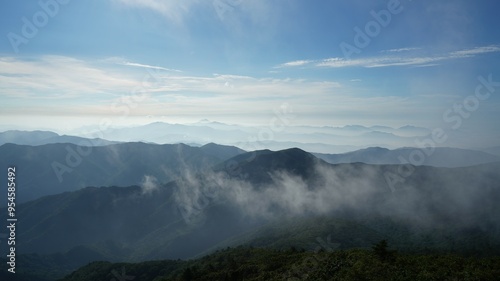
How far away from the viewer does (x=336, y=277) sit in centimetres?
4712

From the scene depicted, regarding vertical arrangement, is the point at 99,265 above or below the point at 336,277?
below

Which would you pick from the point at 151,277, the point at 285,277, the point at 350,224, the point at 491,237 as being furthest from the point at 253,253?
the point at 491,237

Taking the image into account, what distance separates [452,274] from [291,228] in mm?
163209

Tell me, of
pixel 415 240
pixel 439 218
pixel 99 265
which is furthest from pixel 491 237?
pixel 99 265

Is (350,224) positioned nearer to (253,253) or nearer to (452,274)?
(253,253)

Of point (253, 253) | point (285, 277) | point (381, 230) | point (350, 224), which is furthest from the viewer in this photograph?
point (381, 230)

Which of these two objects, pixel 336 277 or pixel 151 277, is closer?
pixel 336 277

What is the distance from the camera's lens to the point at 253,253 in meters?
95.7

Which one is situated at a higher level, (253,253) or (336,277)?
(336,277)

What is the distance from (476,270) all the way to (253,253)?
6409cm

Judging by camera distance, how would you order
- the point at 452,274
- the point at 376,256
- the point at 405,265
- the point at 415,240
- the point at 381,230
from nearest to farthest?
1. the point at 452,274
2. the point at 405,265
3. the point at 376,256
4. the point at 415,240
5. the point at 381,230

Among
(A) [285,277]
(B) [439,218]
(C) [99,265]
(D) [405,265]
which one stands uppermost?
(D) [405,265]

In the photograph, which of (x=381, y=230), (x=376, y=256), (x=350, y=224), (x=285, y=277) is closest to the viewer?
(x=376, y=256)

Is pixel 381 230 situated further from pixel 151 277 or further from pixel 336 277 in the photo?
pixel 336 277
